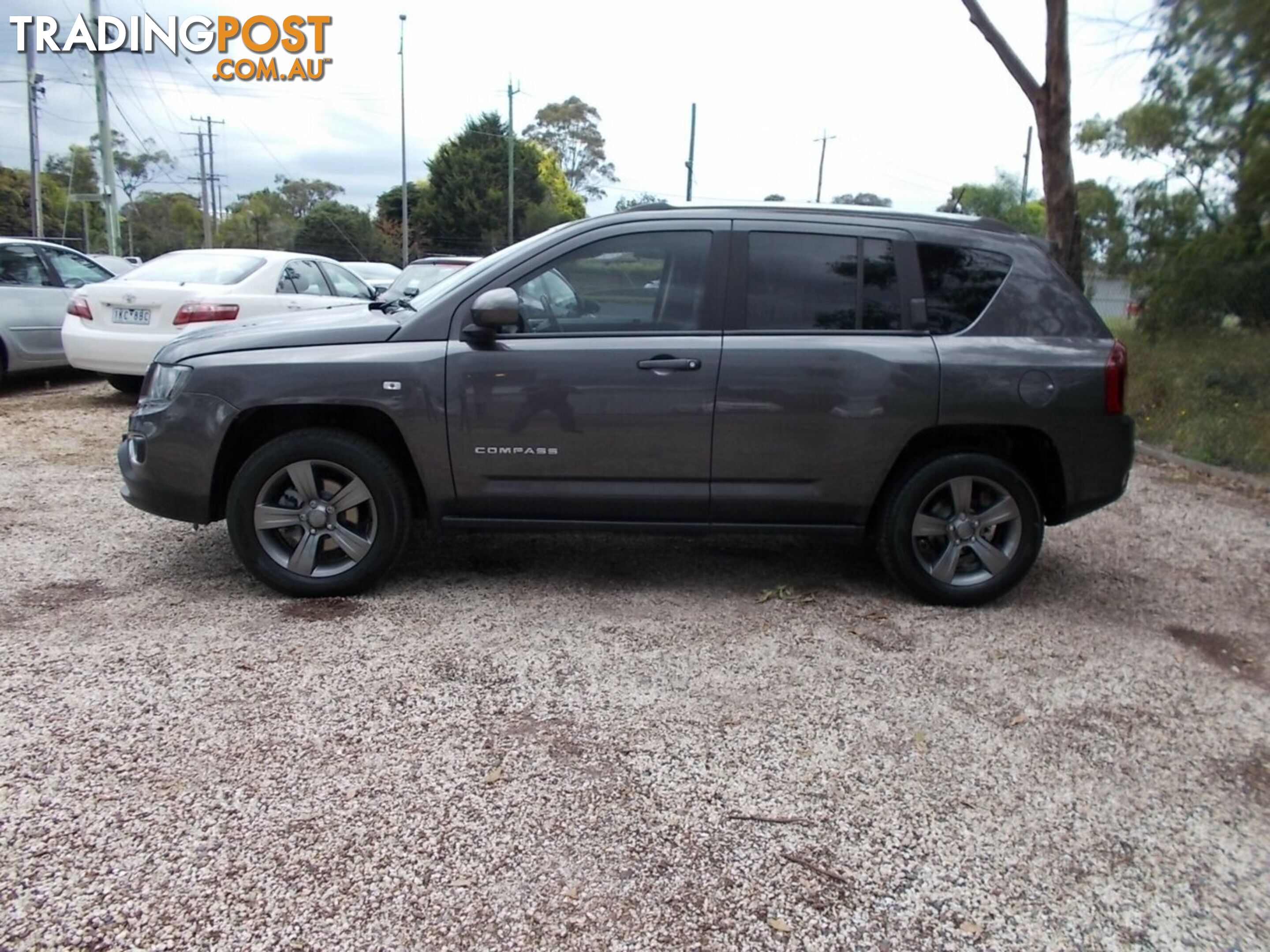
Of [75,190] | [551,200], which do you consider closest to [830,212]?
[551,200]

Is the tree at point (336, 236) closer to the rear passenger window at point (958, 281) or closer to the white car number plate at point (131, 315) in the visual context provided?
the white car number plate at point (131, 315)

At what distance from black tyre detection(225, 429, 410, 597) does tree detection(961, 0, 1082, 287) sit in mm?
8811

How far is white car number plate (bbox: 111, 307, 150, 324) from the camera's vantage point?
8383 millimetres

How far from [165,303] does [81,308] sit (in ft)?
3.10

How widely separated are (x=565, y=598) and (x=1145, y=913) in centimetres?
265

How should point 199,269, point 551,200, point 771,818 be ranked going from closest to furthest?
point 771,818
point 199,269
point 551,200

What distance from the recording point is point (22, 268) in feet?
31.7

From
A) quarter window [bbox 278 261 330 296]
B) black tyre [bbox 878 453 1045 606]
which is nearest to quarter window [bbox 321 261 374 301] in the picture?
quarter window [bbox 278 261 330 296]

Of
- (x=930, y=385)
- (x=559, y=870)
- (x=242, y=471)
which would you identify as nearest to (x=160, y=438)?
(x=242, y=471)

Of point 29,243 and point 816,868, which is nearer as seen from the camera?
point 816,868

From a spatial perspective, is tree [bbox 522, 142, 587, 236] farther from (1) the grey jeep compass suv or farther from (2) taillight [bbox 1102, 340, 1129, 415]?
(2) taillight [bbox 1102, 340, 1129, 415]

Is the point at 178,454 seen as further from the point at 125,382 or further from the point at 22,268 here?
the point at 22,268

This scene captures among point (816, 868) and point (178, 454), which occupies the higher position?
point (178, 454)

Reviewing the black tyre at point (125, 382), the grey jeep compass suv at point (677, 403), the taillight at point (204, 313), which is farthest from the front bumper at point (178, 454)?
the black tyre at point (125, 382)
